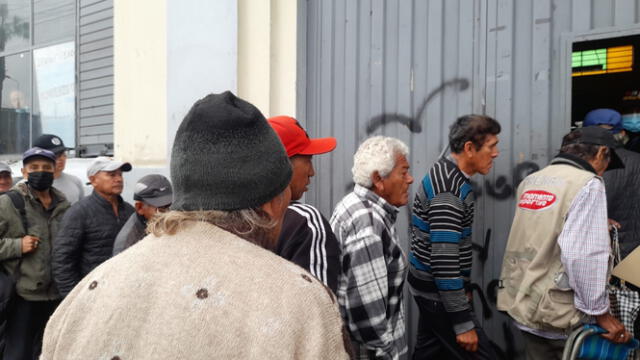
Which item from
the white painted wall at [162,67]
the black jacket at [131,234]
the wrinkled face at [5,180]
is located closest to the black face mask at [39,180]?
the white painted wall at [162,67]

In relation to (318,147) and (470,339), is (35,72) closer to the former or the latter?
(318,147)

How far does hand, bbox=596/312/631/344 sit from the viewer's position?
2404 mm

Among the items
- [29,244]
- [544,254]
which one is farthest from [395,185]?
[29,244]

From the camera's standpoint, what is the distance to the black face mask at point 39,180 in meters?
4.05

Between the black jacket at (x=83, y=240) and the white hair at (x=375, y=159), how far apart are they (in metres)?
2.12

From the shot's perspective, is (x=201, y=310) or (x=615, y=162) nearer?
(x=201, y=310)

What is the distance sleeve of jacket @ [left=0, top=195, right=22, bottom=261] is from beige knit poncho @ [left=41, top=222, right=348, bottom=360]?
322cm

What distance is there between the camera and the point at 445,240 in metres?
2.66

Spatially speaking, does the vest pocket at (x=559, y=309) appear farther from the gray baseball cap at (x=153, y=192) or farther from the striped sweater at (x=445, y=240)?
the gray baseball cap at (x=153, y=192)

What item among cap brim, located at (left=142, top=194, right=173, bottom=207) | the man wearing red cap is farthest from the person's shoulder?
cap brim, located at (left=142, top=194, right=173, bottom=207)

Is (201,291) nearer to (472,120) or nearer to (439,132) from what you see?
(472,120)

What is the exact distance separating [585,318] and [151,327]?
2.26 meters

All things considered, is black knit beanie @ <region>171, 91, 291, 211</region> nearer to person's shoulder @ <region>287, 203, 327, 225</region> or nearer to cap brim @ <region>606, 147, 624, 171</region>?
person's shoulder @ <region>287, 203, 327, 225</region>

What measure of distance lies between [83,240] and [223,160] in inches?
117
